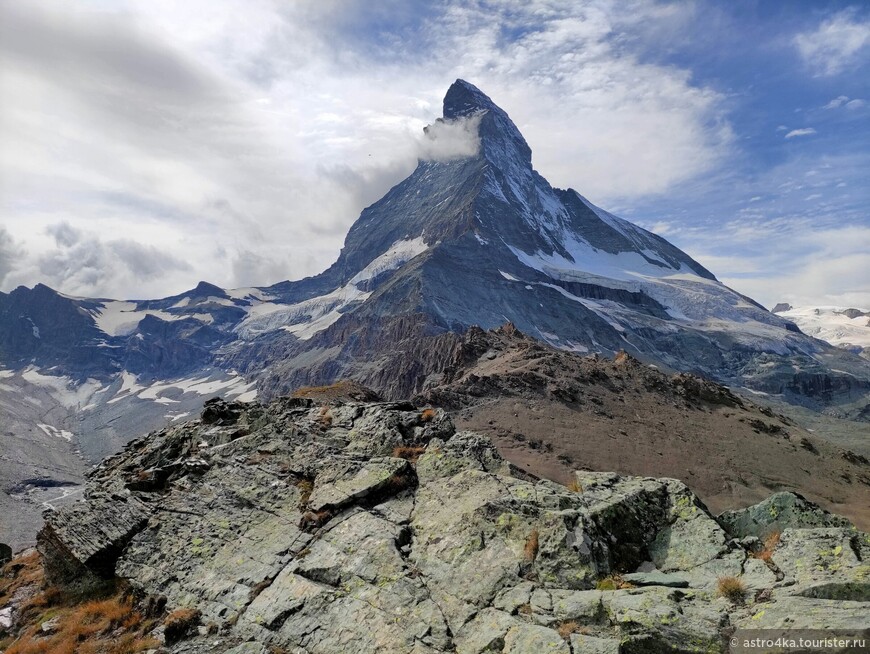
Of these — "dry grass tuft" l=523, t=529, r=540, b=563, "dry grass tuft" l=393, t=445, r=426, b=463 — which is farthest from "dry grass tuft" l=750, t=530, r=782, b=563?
"dry grass tuft" l=393, t=445, r=426, b=463

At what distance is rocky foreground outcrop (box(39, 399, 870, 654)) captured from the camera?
1134 cm

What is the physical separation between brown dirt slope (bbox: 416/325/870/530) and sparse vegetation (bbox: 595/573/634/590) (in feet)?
157

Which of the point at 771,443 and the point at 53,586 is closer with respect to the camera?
the point at 53,586

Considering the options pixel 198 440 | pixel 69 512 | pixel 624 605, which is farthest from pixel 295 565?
pixel 69 512

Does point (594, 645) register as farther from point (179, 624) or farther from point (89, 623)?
point (89, 623)

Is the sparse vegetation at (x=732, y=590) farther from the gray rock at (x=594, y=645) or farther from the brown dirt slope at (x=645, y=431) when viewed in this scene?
the brown dirt slope at (x=645, y=431)

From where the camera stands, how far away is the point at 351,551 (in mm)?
16016

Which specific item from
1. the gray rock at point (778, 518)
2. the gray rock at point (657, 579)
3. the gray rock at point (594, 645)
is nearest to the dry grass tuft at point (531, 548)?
the gray rock at point (657, 579)

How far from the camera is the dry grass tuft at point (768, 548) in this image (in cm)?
1295

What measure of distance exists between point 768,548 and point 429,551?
9.10m

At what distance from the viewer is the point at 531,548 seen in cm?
1423

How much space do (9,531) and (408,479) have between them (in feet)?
496

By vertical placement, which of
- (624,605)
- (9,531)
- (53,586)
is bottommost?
(9,531)

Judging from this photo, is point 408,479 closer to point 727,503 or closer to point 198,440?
point 198,440
